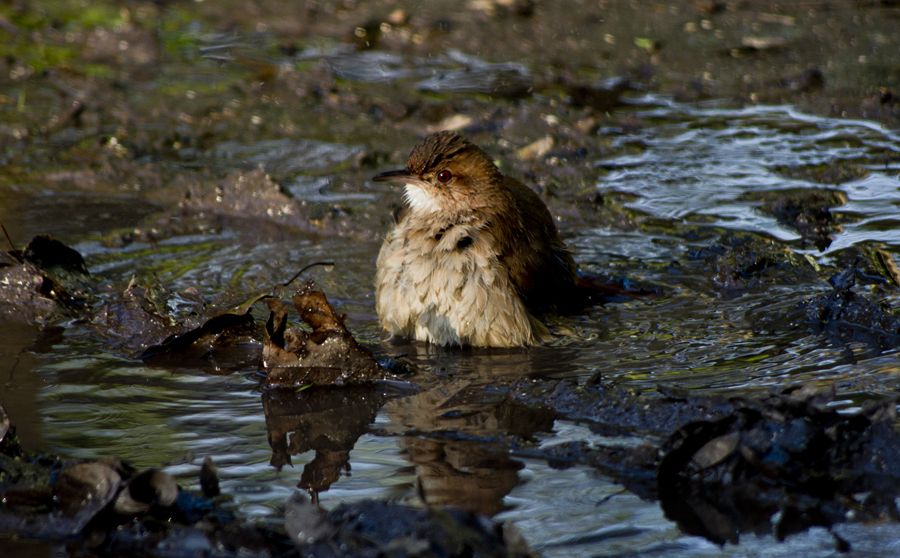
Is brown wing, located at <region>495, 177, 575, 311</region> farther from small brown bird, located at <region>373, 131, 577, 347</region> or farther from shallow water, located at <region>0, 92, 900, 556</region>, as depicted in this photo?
shallow water, located at <region>0, 92, 900, 556</region>

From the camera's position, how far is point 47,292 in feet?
21.2

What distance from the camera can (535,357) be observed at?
599 cm

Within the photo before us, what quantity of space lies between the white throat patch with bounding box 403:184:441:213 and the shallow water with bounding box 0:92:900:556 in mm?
645

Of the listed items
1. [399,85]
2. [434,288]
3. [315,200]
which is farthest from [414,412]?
[399,85]

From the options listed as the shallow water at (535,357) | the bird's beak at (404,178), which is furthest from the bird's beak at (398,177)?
the shallow water at (535,357)

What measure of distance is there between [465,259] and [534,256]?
0.50 meters

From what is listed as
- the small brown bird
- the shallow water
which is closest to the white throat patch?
the small brown bird

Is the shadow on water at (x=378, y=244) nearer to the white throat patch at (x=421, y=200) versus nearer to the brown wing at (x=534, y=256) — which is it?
the brown wing at (x=534, y=256)

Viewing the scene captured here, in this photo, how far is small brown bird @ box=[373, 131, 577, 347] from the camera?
6.15 metres

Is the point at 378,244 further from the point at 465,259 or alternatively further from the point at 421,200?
the point at 465,259

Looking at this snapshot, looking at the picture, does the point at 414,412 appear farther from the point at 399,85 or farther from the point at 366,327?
the point at 399,85

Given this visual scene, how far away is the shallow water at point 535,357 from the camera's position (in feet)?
14.1

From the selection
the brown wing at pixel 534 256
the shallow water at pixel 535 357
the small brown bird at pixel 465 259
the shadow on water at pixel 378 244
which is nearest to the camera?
the shallow water at pixel 535 357

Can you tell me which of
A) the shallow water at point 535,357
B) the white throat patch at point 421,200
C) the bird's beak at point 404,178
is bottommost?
the shallow water at point 535,357
